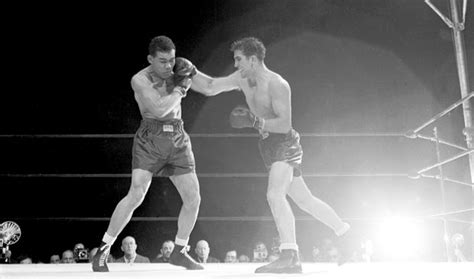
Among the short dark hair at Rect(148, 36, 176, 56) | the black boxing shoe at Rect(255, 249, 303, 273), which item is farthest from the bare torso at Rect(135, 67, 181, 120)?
the black boxing shoe at Rect(255, 249, 303, 273)

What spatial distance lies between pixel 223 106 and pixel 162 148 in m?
4.06

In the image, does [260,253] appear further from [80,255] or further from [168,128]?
[168,128]

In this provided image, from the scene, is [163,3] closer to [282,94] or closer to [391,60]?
[391,60]

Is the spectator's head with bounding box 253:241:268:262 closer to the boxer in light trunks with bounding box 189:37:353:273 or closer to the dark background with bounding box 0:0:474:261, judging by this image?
the dark background with bounding box 0:0:474:261

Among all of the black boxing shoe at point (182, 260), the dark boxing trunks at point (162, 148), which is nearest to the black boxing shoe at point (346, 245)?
the black boxing shoe at point (182, 260)

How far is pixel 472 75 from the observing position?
18.3ft

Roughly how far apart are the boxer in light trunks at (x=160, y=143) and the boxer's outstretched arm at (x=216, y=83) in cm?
7

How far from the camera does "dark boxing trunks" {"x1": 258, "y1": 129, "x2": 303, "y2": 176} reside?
2.09 m

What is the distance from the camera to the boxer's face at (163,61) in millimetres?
2195

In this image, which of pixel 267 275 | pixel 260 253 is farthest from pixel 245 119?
pixel 260 253

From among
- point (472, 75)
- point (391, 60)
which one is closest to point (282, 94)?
point (472, 75)

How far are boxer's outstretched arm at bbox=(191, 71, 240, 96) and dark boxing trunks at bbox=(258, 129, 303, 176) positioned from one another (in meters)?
0.29

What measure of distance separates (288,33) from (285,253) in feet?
15.8

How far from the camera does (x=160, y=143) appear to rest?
7.36 feet
